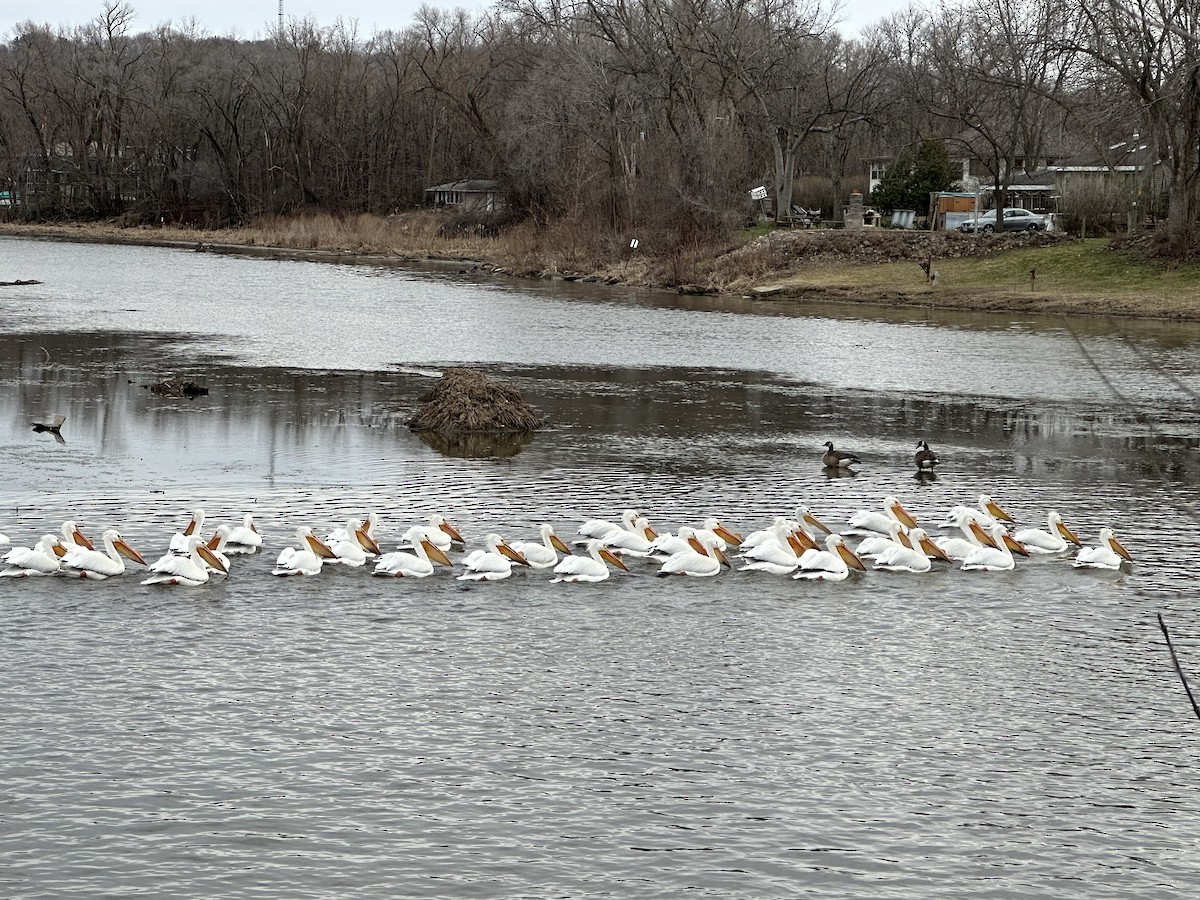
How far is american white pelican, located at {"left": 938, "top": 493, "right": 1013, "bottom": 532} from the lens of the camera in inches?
709

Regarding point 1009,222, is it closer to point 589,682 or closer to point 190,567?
point 190,567

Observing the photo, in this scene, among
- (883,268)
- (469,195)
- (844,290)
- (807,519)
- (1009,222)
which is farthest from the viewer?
(469,195)

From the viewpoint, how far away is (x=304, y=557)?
1612 cm

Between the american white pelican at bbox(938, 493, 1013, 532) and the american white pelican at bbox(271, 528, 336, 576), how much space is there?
7.49 metres

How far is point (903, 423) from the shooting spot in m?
27.7

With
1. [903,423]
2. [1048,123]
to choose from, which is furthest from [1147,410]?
[1048,123]

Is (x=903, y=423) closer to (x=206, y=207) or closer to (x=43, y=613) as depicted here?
(x=43, y=613)


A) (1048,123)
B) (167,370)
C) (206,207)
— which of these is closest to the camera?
(167,370)

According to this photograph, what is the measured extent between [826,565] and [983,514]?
3.08 m

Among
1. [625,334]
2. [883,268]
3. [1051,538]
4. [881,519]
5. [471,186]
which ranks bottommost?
[1051,538]

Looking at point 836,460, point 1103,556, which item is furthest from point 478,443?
point 1103,556

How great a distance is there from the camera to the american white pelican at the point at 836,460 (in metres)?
22.8

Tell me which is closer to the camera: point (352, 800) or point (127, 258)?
point (352, 800)

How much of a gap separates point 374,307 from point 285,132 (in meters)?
62.0
